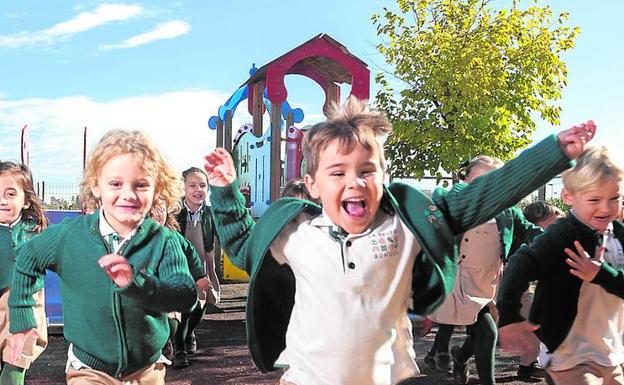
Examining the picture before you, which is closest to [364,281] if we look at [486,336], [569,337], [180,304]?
[180,304]

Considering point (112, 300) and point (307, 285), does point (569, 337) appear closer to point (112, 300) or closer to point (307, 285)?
point (307, 285)

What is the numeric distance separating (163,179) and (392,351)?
1312mm

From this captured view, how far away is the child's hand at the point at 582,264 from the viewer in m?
3.26

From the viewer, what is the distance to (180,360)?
6.58 meters

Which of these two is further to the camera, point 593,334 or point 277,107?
point 277,107

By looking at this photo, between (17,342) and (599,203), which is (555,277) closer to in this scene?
(599,203)

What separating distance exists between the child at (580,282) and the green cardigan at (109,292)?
1456mm

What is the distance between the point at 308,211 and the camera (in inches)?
107

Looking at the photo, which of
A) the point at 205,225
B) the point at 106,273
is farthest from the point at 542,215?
the point at 106,273

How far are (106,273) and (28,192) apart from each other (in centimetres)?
225

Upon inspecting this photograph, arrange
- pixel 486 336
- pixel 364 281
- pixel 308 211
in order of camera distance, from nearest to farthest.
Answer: pixel 364 281 → pixel 308 211 → pixel 486 336

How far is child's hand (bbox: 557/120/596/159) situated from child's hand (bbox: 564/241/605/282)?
1.09m

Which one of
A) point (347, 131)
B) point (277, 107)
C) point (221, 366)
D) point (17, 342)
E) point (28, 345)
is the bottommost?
point (221, 366)

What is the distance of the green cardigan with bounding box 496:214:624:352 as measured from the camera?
130 inches
